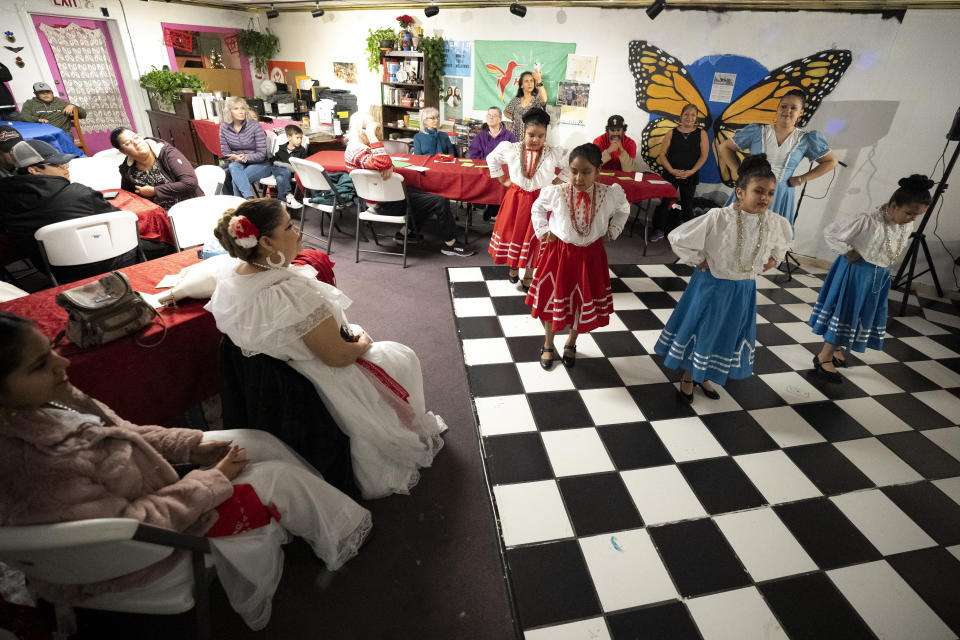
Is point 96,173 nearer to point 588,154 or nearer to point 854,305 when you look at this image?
point 588,154

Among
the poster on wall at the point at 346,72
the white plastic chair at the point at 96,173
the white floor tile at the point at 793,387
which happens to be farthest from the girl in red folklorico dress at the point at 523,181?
the poster on wall at the point at 346,72

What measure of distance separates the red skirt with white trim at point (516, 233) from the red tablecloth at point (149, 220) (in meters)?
2.51

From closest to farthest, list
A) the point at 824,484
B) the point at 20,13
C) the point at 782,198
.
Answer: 1. the point at 824,484
2. the point at 782,198
3. the point at 20,13

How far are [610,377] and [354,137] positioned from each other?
333 centimetres

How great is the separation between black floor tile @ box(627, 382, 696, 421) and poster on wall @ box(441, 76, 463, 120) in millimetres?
5734

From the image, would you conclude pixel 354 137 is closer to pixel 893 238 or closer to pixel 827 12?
pixel 893 238

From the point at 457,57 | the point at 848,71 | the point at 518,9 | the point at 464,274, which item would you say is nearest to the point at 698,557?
the point at 464,274

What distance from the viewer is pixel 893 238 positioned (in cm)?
264

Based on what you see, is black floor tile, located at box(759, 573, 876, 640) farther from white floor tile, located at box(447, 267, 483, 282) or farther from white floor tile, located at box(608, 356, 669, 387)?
white floor tile, located at box(447, 267, 483, 282)

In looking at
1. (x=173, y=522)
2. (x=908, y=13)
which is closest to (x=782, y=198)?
(x=908, y=13)

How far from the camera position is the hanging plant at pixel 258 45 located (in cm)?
901

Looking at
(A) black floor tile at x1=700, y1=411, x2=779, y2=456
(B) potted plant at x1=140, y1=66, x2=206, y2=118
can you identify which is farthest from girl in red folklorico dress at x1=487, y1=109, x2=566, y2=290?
(B) potted plant at x1=140, y1=66, x2=206, y2=118

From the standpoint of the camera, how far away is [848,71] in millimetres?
4426

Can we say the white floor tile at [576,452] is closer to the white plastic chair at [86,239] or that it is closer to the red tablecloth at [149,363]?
the red tablecloth at [149,363]
